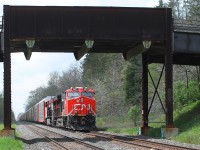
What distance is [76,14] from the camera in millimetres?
26484

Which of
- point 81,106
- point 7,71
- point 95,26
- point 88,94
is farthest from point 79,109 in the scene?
point 7,71

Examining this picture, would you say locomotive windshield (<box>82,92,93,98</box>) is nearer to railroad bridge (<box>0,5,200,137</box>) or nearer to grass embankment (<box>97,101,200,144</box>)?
grass embankment (<box>97,101,200,144</box>)

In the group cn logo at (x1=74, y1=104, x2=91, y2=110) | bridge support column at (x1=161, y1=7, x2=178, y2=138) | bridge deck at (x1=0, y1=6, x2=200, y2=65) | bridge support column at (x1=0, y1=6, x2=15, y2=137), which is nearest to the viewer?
bridge support column at (x1=0, y1=6, x2=15, y2=137)

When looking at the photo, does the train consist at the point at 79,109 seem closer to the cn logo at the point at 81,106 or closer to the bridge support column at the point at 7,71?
the cn logo at the point at 81,106

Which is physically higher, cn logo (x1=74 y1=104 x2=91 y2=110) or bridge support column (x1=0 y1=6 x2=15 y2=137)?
bridge support column (x1=0 y1=6 x2=15 y2=137)

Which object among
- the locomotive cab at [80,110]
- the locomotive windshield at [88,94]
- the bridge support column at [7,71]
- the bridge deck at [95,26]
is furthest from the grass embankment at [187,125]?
the bridge support column at [7,71]

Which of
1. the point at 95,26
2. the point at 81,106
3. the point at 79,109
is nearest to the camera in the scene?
the point at 95,26

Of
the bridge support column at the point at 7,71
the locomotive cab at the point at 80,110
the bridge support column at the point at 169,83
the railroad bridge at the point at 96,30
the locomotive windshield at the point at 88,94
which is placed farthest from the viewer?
the locomotive windshield at the point at 88,94

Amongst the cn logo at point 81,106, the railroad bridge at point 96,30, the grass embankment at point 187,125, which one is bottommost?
the grass embankment at point 187,125

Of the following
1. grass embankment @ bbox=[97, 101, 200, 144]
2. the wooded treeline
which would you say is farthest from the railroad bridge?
the wooded treeline

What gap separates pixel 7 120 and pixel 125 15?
9.53 metres

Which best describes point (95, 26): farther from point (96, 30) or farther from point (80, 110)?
point (80, 110)

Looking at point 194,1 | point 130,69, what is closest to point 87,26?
point 130,69

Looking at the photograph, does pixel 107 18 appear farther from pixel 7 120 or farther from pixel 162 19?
pixel 7 120
